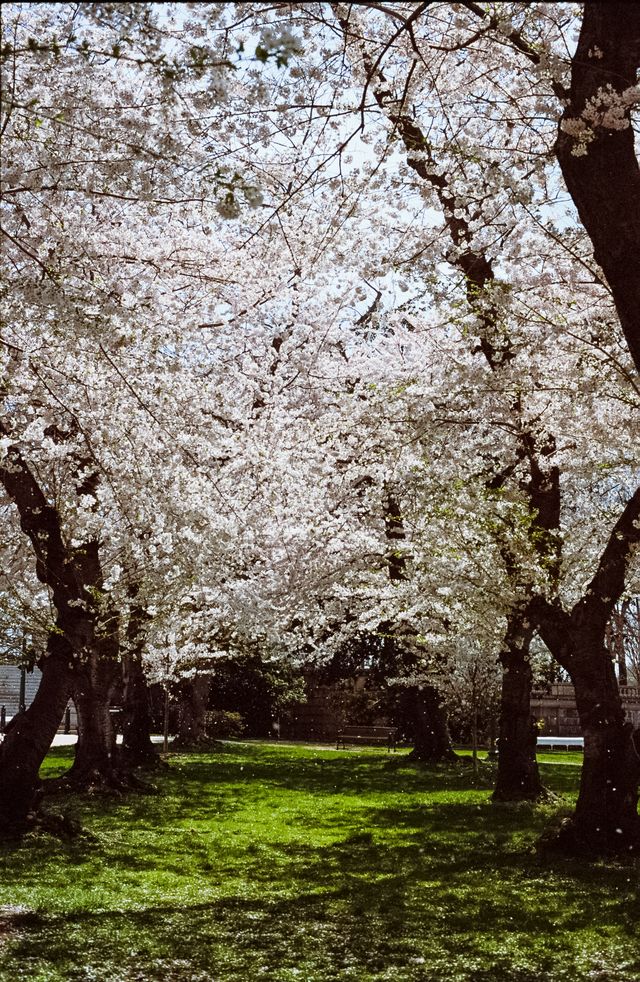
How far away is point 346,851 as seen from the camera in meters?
10.3

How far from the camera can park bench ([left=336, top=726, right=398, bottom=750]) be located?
29.0 meters

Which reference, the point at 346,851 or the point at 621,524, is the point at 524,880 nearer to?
the point at 346,851

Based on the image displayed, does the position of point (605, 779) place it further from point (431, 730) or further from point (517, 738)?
point (431, 730)

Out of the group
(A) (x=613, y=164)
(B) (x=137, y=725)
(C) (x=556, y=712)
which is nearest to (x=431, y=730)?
(B) (x=137, y=725)

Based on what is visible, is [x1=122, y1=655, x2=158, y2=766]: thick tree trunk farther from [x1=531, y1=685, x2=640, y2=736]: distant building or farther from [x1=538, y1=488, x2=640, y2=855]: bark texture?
[x1=531, y1=685, x2=640, y2=736]: distant building

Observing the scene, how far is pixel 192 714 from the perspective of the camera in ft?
89.0

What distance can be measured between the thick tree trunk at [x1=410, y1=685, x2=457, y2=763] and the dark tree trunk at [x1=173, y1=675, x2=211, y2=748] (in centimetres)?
667

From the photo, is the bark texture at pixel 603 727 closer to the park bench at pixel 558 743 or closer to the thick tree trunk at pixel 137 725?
the thick tree trunk at pixel 137 725

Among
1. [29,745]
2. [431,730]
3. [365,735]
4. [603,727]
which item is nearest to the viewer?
[603,727]

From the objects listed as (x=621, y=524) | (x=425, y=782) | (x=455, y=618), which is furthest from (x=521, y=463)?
(x=425, y=782)

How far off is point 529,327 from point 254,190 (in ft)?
16.8

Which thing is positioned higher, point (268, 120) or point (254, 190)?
point (268, 120)

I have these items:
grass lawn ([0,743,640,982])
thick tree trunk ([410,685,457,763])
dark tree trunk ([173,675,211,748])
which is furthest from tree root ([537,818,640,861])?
dark tree trunk ([173,675,211,748])

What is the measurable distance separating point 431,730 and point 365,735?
26.2 feet
